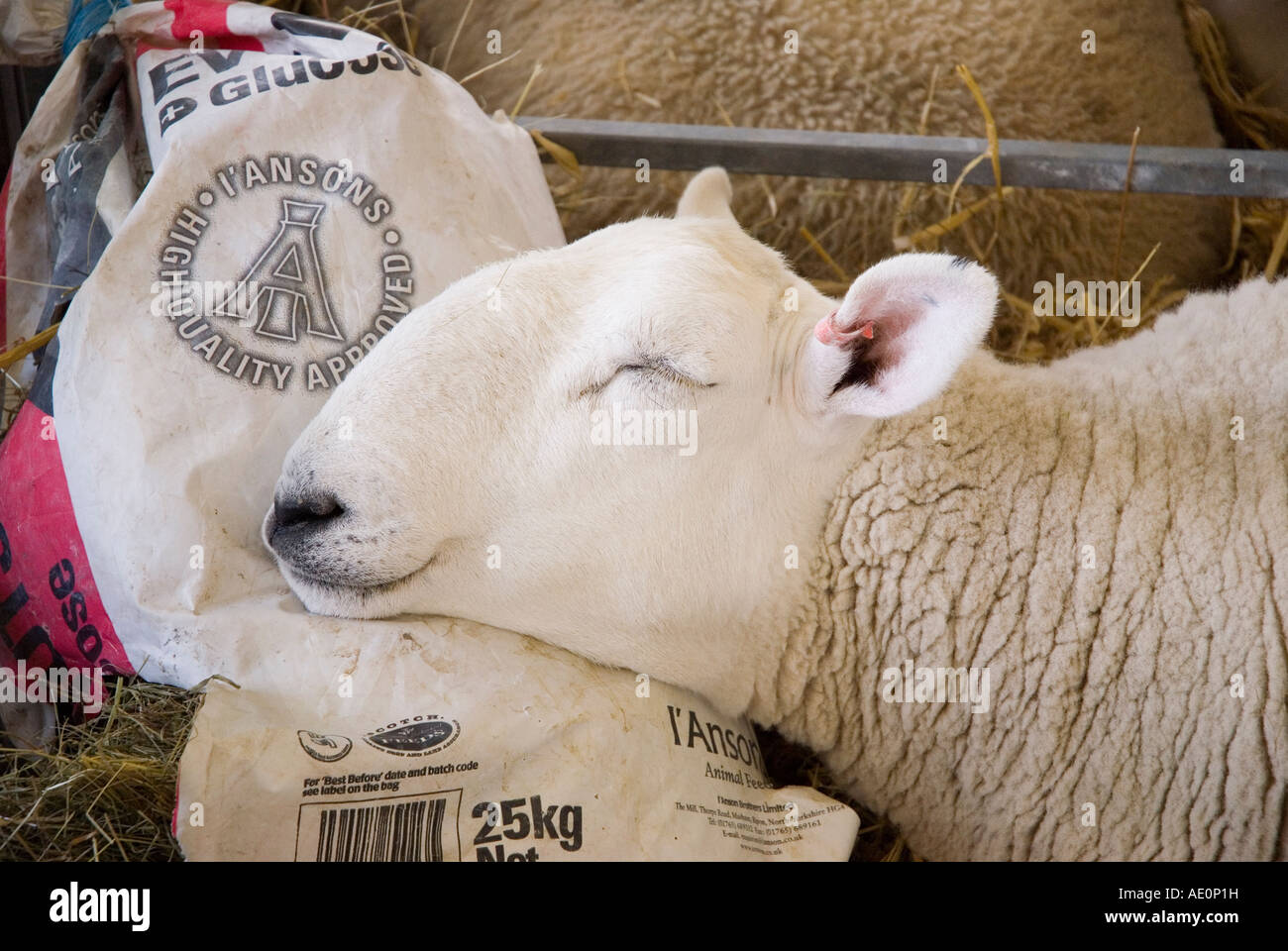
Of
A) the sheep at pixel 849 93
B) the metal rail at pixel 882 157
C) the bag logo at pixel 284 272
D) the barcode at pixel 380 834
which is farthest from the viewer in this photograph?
the sheep at pixel 849 93

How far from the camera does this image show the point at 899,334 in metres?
1.77

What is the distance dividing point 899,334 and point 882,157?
939 millimetres

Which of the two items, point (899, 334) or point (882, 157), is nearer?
point (899, 334)

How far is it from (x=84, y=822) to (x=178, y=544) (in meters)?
0.43

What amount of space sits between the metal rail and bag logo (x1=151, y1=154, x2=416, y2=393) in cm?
65

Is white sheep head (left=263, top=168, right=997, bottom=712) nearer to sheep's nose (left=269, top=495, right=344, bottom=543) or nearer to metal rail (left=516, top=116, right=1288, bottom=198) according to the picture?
sheep's nose (left=269, top=495, right=344, bottom=543)

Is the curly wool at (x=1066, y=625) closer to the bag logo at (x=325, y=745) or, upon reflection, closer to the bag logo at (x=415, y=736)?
the bag logo at (x=415, y=736)

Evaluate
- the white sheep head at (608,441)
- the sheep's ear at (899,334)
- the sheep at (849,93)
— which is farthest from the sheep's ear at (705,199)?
the sheep at (849,93)

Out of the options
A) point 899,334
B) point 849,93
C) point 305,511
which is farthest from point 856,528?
point 849,93

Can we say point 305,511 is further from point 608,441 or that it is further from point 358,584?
point 608,441

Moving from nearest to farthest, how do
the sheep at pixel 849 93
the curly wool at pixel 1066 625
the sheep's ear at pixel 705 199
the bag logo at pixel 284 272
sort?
the curly wool at pixel 1066 625 < the bag logo at pixel 284 272 < the sheep's ear at pixel 705 199 < the sheep at pixel 849 93

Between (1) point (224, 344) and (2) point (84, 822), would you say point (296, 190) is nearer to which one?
(1) point (224, 344)

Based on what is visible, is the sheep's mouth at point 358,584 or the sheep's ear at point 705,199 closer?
the sheep's mouth at point 358,584

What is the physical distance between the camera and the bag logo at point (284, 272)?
197 centimetres
